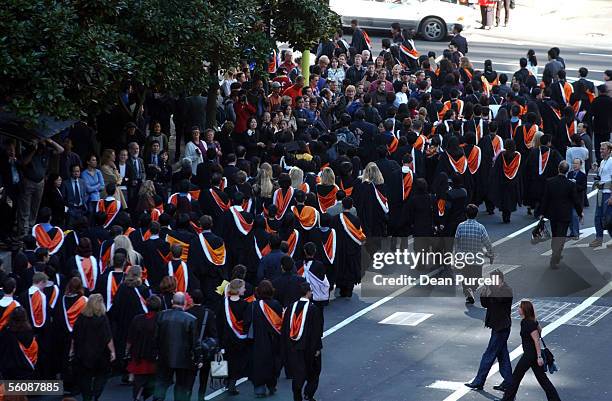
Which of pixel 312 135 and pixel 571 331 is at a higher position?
pixel 312 135

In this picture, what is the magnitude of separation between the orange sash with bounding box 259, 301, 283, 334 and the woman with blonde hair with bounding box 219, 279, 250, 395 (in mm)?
232

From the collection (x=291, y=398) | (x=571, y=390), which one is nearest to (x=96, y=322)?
(x=291, y=398)

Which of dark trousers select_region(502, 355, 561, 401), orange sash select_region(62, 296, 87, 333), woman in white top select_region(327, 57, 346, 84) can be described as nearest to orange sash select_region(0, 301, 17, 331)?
orange sash select_region(62, 296, 87, 333)

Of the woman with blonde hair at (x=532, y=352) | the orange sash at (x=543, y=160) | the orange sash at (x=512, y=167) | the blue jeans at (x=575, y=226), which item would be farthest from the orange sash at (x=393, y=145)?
the woman with blonde hair at (x=532, y=352)

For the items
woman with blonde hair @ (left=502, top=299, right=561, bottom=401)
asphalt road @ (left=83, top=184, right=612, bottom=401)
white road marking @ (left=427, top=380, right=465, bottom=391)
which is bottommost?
white road marking @ (left=427, top=380, right=465, bottom=391)

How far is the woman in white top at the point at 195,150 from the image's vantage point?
79.2 ft

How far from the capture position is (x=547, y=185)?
22562mm

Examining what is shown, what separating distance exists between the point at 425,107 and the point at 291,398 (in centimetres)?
1104

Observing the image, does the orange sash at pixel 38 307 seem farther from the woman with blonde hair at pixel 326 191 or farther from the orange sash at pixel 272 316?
the woman with blonde hair at pixel 326 191

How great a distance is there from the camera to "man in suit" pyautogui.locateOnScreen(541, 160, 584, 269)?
22391 mm

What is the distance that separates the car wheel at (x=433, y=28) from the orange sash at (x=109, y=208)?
2153cm

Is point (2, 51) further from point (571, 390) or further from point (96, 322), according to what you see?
point (571, 390)

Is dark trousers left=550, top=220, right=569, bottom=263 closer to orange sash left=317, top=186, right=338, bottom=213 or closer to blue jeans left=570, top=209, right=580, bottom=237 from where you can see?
blue jeans left=570, top=209, right=580, bottom=237

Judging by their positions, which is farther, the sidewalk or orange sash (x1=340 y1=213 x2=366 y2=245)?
the sidewalk
